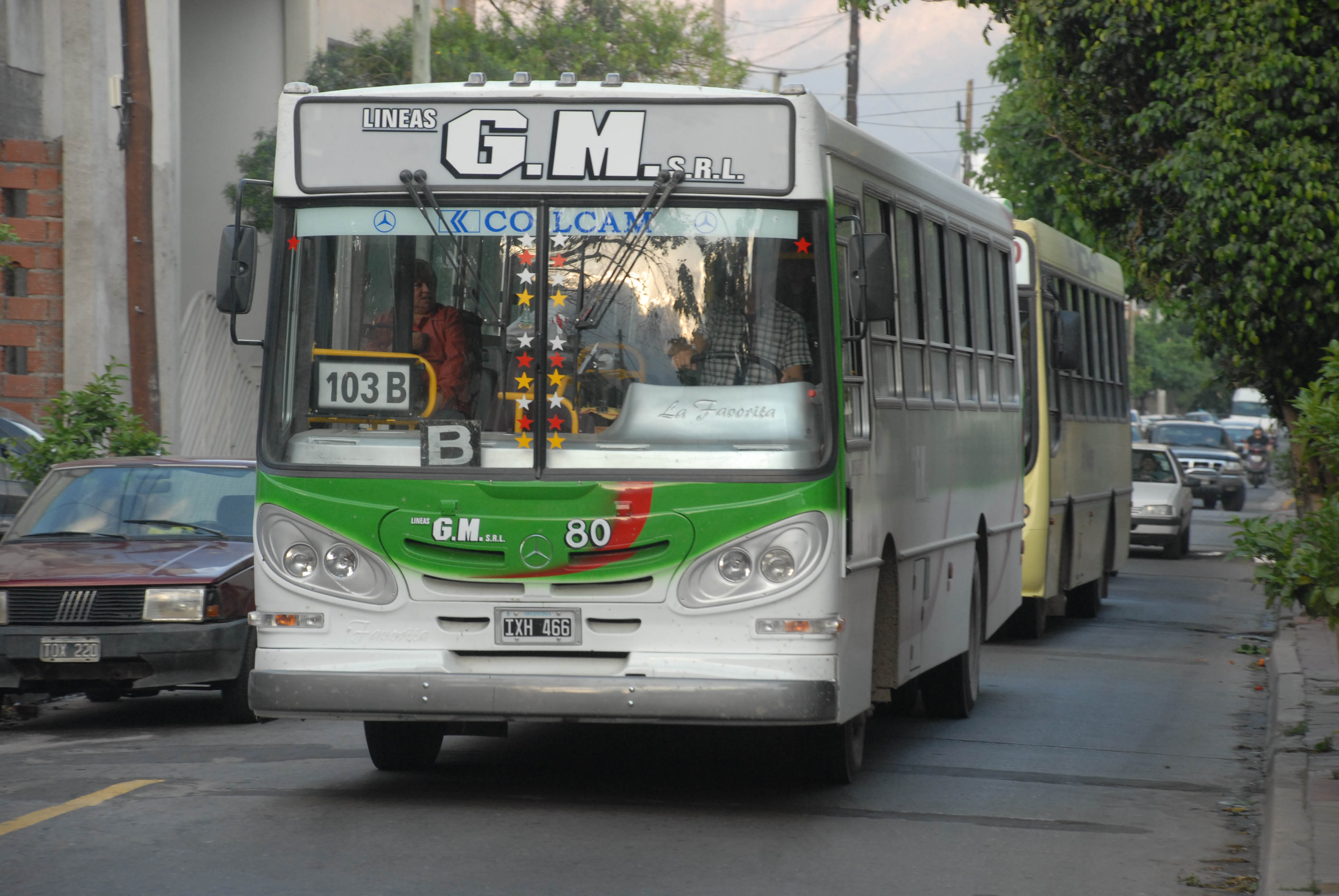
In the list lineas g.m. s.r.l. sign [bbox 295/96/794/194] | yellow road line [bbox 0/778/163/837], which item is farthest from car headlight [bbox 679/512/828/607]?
yellow road line [bbox 0/778/163/837]

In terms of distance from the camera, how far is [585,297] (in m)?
7.47

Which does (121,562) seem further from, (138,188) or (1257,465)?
(1257,465)

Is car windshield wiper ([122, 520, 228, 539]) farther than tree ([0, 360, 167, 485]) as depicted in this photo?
No

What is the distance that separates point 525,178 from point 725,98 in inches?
33.6

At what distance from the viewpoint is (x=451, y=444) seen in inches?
295

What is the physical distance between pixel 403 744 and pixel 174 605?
1.92 metres

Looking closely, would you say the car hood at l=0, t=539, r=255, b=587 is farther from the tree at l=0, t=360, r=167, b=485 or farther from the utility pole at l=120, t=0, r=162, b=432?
the utility pole at l=120, t=0, r=162, b=432

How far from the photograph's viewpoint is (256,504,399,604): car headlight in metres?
7.54

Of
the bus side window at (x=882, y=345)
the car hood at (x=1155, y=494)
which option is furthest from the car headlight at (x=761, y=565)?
the car hood at (x=1155, y=494)

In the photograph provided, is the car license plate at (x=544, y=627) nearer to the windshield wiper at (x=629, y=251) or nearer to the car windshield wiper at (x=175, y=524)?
the windshield wiper at (x=629, y=251)

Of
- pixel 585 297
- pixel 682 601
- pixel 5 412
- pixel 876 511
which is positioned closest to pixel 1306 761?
pixel 876 511

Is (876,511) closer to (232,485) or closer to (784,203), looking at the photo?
(784,203)

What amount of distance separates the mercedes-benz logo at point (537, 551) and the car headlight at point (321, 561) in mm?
563

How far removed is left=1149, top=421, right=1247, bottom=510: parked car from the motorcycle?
793 cm
